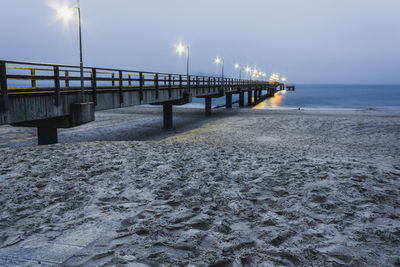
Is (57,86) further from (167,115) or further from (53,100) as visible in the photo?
(167,115)

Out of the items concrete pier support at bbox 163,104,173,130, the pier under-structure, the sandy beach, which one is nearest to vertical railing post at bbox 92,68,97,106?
the pier under-structure

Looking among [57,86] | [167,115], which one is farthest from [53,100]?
[167,115]

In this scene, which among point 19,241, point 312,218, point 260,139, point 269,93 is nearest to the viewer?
point 19,241

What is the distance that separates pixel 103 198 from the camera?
16.6ft

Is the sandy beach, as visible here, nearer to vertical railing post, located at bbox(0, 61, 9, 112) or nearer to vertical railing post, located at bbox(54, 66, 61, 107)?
vertical railing post, located at bbox(0, 61, 9, 112)

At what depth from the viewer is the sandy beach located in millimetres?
3312

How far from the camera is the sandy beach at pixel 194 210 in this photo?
3.31m

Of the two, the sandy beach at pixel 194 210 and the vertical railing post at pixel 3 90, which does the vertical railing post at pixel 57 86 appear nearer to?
the vertical railing post at pixel 3 90

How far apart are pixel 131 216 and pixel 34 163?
415 centimetres

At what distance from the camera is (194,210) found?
4.55 metres

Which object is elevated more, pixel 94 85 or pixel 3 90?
pixel 94 85

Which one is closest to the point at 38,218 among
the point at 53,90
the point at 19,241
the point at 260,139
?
the point at 19,241

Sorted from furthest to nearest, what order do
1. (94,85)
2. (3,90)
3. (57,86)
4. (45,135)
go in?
1. (94,85)
2. (45,135)
3. (57,86)
4. (3,90)

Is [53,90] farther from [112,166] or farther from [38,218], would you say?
[38,218]
